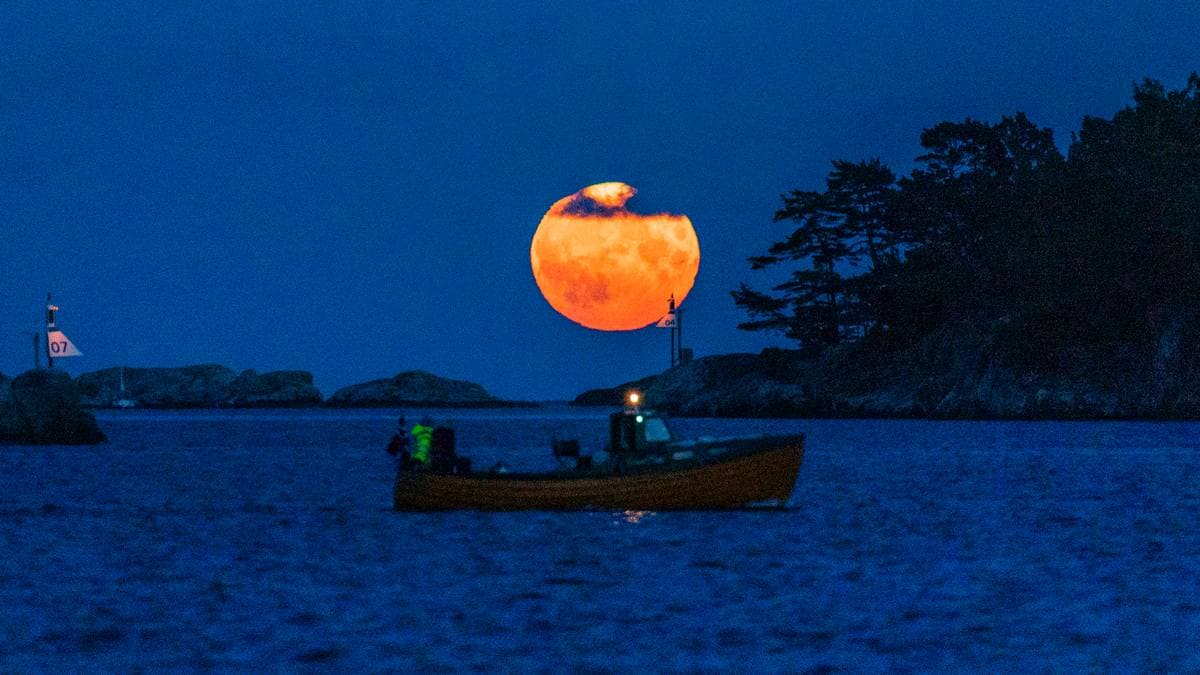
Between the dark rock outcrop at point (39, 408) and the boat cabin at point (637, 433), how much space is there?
58.3m

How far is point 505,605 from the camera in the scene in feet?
96.1

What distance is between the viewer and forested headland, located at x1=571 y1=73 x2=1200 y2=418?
398ft

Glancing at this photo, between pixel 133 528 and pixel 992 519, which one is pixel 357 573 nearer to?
pixel 133 528

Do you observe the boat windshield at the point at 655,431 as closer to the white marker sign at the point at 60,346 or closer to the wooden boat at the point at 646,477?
the wooden boat at the point at 646,477

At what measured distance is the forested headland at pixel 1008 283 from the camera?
121 m

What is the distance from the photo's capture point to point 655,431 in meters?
43.8

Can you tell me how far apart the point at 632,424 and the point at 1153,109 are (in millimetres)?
95557

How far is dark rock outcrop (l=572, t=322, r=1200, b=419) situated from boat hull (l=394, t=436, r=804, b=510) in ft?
277

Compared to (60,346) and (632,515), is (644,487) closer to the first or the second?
(632,515)

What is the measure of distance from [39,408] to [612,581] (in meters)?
70.6

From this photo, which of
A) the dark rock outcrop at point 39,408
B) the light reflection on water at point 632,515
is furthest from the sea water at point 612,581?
the dark rock outcrop at point 39,408

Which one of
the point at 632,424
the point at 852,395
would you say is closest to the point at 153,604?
the point at 632,424

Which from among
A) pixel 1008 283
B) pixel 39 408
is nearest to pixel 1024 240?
pixel 1008 283

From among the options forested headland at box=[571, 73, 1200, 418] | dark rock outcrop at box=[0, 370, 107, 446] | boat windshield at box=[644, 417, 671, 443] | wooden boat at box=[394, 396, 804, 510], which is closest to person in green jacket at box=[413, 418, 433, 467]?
wooden boat at box=[394, 396, 804, 510]
